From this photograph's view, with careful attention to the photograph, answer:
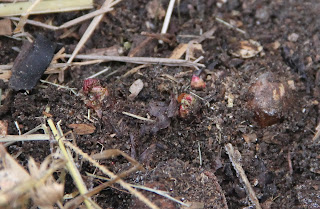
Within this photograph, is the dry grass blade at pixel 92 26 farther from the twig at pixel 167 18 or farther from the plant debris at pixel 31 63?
the twig at pixel 167 18

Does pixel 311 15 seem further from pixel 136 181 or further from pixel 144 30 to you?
pixel 136 181

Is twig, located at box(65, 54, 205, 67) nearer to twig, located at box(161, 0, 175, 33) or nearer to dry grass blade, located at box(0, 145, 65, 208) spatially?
twig, located at box(161, 0, 175, 33)

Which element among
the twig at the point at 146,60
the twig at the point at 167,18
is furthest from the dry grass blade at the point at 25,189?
the twig at the point at 167,18

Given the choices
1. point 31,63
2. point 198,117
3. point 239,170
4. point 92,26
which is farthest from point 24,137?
point 239,170

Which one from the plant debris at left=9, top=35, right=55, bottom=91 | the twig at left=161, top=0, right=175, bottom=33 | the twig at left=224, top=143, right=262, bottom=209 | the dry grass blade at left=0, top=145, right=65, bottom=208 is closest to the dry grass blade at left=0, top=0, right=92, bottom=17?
the plant debris at left=9, top=35, right=55, bottom=91

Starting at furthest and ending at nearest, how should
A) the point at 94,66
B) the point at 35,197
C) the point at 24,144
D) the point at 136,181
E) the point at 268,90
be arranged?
the point at 94,66 < the point at 268,90 < the point at 24,144 < the point at 136,181 < the point at 35,197

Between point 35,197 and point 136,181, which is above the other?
point 35,197

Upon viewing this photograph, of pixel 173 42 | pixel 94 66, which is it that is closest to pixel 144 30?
pixel 173 42
